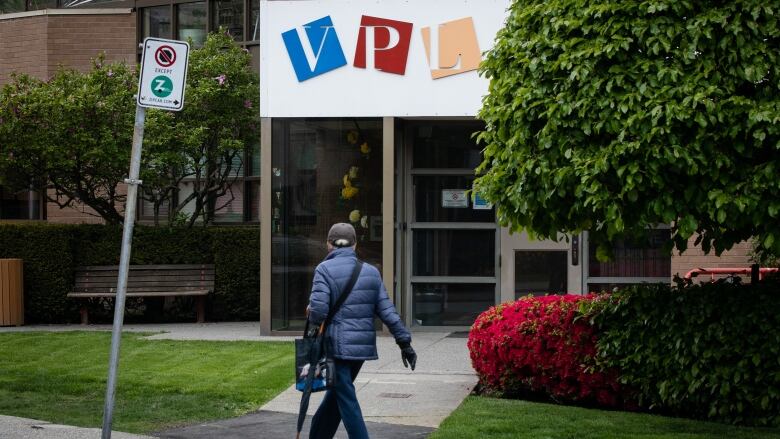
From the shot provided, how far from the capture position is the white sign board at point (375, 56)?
14242 millimetres

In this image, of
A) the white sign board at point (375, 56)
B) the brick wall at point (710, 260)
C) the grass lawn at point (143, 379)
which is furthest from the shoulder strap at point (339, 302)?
the brick wall at point (710, 260)

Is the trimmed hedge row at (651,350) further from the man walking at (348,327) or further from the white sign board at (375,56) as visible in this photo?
the white sign board at (375,56)

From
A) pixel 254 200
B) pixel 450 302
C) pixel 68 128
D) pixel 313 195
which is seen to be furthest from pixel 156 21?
pixel 450 302

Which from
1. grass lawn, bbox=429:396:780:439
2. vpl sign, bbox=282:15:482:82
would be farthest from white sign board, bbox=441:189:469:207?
grass lawn, bbox=429:396:780:439

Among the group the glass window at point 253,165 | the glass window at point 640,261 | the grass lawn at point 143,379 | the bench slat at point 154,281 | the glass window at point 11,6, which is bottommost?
the grass lawn at point 143,379

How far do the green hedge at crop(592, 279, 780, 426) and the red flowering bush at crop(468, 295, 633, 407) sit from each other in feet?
0.74

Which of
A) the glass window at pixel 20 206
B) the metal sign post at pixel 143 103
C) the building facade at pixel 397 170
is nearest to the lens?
the metal sign post at pixel 143 103

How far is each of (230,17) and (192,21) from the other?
80cm

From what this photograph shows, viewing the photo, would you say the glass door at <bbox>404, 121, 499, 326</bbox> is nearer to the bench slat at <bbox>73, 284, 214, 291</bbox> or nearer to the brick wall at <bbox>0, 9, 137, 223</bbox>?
the bench slat at <bbox>73, 284, 214, 291</bbox>

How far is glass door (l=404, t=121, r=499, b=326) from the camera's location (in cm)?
1532

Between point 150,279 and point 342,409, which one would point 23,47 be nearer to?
point 150,279

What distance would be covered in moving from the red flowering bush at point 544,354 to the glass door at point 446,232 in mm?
4948

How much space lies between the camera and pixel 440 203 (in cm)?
1549

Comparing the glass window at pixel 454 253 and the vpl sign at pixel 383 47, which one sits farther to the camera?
the glass window at pixel 454 253
